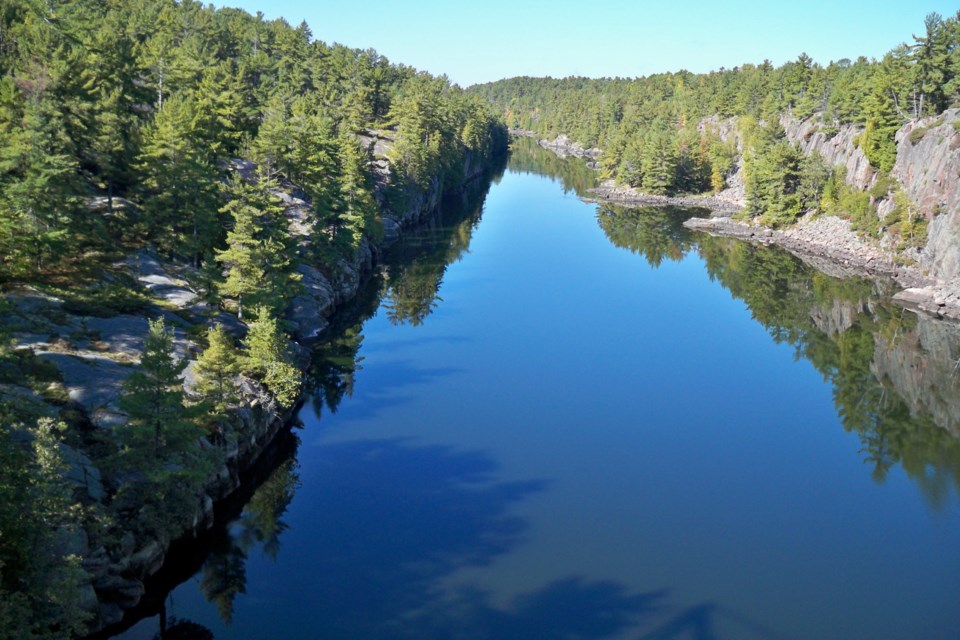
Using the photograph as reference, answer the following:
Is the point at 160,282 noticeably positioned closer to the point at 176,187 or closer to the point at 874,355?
the point at 176,187

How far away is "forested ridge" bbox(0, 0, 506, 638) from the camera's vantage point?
2261 centimetres

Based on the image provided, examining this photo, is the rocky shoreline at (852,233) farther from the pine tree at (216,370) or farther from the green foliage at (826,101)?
the pine tree at (216,370)

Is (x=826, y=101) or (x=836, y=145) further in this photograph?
(x=826, y=101)

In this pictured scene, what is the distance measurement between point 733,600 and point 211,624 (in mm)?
21511

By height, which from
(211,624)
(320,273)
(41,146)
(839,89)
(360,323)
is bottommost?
(211,624)

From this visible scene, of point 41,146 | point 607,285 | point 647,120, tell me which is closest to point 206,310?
point 41,146

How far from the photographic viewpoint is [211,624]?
26547 mm

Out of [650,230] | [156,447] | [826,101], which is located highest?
[826,101]

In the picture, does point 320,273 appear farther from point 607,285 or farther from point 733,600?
point 733,600

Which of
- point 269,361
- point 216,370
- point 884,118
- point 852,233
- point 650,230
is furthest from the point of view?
point 650,230

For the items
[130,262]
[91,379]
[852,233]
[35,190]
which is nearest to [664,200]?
[852,233]

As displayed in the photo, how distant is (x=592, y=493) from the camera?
3675cm

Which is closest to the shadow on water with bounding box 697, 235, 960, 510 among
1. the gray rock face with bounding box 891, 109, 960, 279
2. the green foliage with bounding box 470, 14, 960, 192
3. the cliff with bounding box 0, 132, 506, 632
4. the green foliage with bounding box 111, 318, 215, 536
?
the gray rock face with bounding box 891, 109, 960, 279

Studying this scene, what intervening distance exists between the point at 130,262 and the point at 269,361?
14395 millimetres
